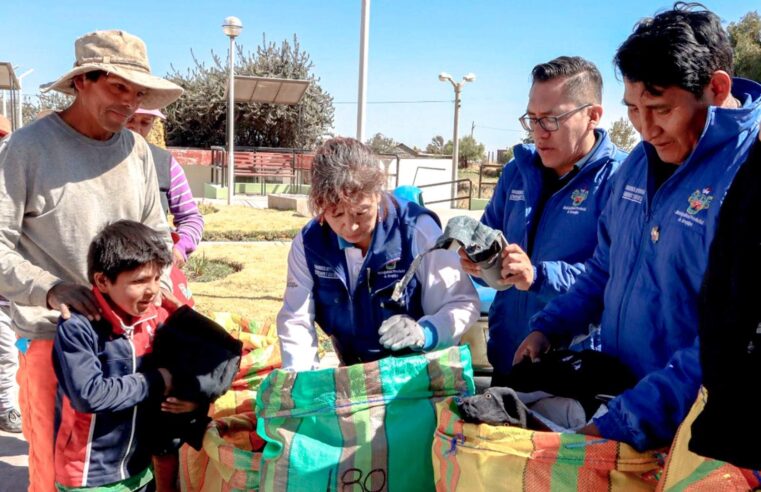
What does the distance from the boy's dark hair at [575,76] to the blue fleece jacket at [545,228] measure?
0.17 m

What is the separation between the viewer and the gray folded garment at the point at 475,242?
76.5 inches

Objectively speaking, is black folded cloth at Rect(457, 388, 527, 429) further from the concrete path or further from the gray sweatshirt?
the concrete path

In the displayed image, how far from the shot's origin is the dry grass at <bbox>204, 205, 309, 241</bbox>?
10375mm

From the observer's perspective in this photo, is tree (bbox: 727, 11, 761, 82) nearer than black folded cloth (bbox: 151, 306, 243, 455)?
No

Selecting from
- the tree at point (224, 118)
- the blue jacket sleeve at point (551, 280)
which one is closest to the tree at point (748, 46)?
the tree at point (224, 118)

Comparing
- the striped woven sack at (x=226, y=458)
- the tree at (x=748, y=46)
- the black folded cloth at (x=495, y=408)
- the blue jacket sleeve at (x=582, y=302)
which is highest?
the tree at (x=748, y=46)

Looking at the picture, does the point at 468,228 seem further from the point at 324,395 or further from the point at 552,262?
the point at 324,395

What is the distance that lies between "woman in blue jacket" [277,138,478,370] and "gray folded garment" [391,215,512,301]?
0.54 feet

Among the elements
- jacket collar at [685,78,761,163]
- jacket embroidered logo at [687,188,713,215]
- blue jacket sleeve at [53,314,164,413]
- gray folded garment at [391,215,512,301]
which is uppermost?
jacket collar at [685,78,761,163]

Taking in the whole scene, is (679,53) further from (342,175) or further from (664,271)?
(342,175)

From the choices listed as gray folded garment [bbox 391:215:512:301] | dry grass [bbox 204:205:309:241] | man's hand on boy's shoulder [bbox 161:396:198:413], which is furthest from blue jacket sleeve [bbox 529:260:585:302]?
dry grass [bbox 204:205:309:241]

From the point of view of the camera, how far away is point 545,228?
244 centimetres

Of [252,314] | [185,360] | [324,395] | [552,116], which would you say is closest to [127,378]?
[185,360]

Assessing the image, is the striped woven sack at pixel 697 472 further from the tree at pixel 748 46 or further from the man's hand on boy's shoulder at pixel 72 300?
the tree at pixel 748 46
